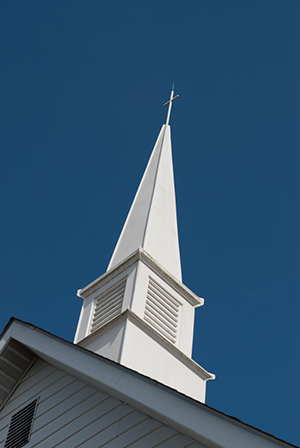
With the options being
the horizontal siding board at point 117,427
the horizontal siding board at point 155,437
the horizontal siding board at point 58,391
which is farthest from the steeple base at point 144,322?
the horizontal siding board at point 155,437

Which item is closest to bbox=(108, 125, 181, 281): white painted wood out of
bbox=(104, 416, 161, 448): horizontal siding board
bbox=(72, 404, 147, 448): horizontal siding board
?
bbox=(72, 404, 147, 448): horizontal siding board

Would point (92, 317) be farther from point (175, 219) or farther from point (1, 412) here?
point (1, 412)

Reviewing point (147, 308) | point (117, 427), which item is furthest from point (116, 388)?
point (147, 308)

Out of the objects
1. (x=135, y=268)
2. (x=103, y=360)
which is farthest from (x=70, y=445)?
(x=135, y=268)

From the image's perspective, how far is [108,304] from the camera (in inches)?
683

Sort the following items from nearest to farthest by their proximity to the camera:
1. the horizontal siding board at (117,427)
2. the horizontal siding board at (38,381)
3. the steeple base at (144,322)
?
the horizontal siding board at (117,427)
the horizontal siding board at (38,381)
the steeple base at (144,322)

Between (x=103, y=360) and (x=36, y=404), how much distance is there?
157 centimetres

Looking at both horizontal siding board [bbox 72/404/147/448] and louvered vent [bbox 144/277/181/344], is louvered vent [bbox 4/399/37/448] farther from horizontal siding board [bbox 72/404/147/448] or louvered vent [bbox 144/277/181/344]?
louvered vent [bbox 144/277/181/344]

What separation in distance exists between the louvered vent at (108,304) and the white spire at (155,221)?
45.4 inches

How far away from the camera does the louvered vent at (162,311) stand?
16.7m

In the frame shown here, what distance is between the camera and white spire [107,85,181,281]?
18.9 meters

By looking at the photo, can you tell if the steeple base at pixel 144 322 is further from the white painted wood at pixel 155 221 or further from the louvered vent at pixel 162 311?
the white painted wood at pixel 155 221

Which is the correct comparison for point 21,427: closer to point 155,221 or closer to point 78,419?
point 78,419

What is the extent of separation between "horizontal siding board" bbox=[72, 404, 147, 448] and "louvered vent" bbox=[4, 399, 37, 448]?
3.72ft
